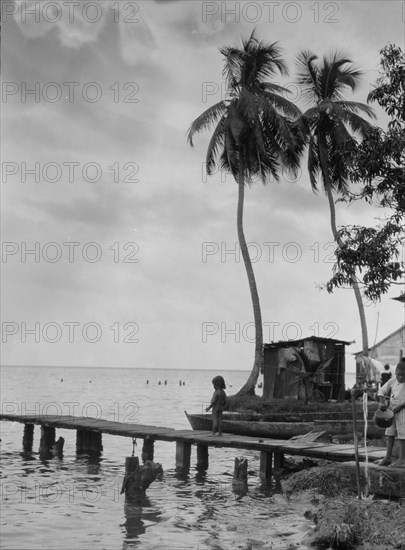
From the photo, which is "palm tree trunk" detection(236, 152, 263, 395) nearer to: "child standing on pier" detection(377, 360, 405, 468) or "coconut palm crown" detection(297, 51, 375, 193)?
"coconut palm crown" detection(297, 51, 375, 193)

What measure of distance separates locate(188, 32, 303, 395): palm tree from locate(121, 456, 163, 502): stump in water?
18.4 meters

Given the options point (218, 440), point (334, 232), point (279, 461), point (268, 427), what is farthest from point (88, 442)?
point (334, 232)

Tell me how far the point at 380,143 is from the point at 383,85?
5.16ft

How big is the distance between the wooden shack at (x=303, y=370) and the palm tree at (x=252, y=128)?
3.67 ft

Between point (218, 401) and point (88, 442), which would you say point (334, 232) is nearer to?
point (88, 442)

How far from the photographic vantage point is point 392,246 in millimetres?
18203

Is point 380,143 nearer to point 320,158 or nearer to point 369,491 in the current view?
point 369,491

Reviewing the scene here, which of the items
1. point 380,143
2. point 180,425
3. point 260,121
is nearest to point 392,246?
point 380,143

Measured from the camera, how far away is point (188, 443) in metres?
18.1

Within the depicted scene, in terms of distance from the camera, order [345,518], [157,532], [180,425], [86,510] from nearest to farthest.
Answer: [345,518]
[157,532]
[86,510]
[180,425]

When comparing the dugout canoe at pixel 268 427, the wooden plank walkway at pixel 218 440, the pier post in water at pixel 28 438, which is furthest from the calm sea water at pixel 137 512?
the dugout canoe at pixel 268 427

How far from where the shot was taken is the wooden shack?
30.2m

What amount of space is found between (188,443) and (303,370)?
43.0 feet

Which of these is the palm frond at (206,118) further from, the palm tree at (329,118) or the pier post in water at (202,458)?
the pier post in water at (202,458)
